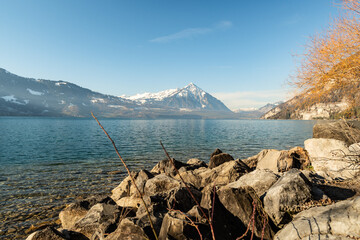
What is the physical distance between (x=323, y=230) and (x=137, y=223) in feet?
17.4

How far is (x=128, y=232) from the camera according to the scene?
19.8 ft

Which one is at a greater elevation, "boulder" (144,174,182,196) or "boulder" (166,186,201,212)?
"boulder" (166,186,201,212)

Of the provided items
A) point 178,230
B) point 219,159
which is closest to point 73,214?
point 178,230

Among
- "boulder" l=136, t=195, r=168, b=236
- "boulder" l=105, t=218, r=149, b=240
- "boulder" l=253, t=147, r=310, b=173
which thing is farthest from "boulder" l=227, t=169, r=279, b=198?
"boulder" l=253, t=147, r=310, b=173

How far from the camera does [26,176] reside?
2117 cm

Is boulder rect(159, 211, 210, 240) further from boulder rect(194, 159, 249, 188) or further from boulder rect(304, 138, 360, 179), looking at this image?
boulder rect(304, 138, 360, 179)

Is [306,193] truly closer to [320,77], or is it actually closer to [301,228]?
[301,228]

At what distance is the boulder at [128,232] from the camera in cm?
576

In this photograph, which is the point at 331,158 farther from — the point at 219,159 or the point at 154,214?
the point at 154,214

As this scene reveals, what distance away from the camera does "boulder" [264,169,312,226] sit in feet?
22.7

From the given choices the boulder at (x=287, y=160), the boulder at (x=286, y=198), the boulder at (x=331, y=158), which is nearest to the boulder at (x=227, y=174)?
the boulder at (x=287, y=160)

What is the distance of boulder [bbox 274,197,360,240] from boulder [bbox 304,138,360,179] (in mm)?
6175

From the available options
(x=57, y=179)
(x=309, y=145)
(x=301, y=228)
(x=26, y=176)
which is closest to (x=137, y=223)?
(x=301, y=228)

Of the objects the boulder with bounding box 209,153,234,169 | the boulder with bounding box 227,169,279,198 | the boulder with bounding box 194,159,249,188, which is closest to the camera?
the boulder with bounding box 227,169,279,198
